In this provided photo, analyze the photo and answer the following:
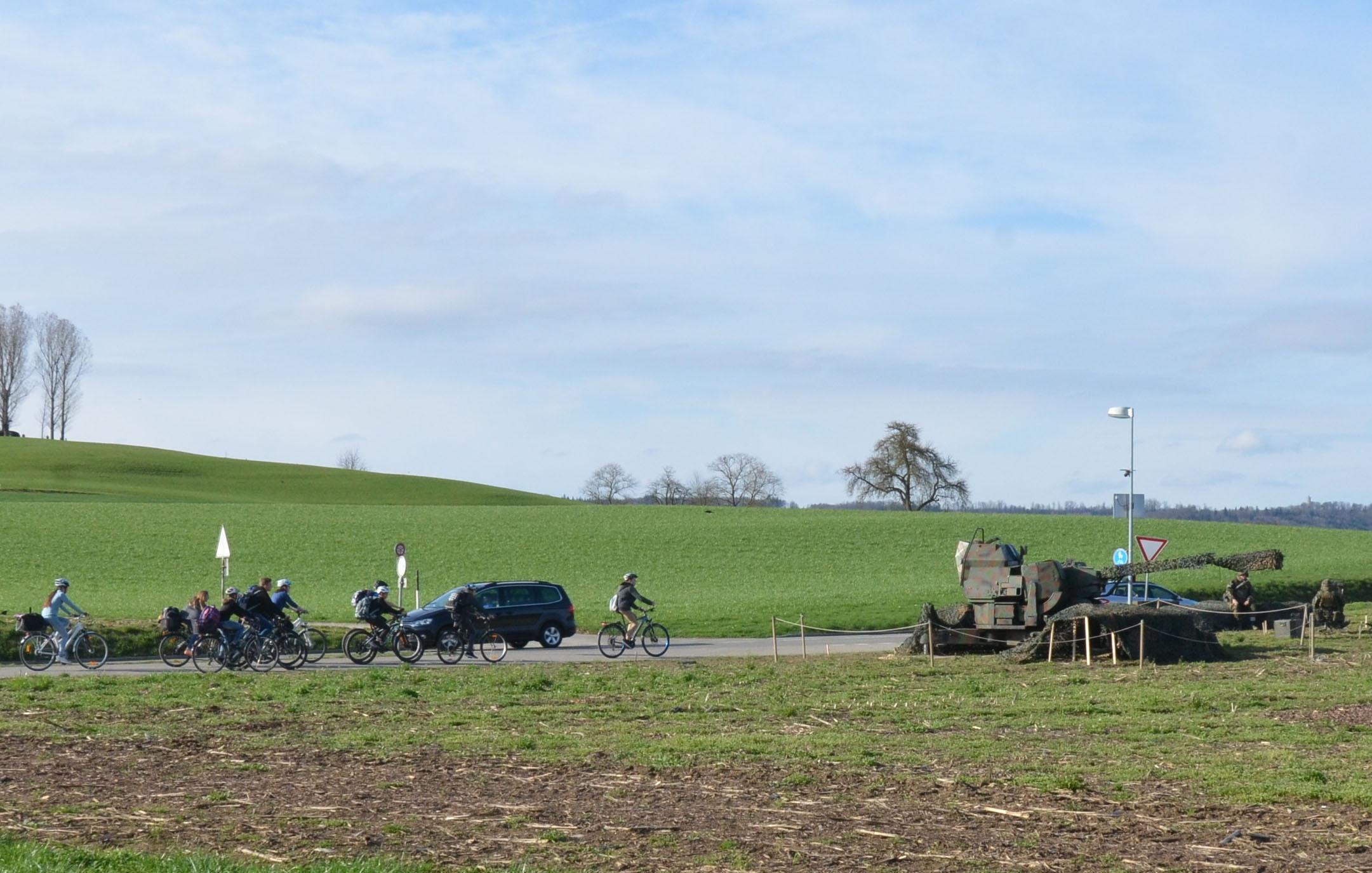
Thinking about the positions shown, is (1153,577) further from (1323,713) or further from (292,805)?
(292,805)

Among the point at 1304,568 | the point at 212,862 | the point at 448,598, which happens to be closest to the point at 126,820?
the point at 212,862

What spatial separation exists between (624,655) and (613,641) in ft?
1.28

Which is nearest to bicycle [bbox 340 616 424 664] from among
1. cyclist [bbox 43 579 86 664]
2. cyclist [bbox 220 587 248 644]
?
cyclist [bbox 220 587 248 644]

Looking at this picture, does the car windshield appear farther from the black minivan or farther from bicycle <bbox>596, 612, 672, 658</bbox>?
bicycle <bbox>596, 612, 672, 658</bbox>

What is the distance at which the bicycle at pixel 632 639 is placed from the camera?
25.9 m

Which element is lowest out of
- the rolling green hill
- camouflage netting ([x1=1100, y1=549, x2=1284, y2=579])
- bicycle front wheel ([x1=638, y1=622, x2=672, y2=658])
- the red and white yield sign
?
bicycle front wheel ([x1=638, y1=622, x2=672, y2=658])

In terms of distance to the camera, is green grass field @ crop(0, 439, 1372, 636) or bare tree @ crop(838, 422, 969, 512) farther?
bare tree @ crop(838, 422, 969, 512)

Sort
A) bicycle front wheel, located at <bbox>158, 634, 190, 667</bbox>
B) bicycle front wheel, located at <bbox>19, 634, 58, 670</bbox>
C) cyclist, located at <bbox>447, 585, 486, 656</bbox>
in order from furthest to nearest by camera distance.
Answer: cyclist, located at <bbox>447, 585, 486, 656</bbox> < bicycle front wheel, located at <bbox>158, 634, 190, 667</bbox> < bicycle front wheel, located at <bbox>19, 634, 58, 670</bbox>

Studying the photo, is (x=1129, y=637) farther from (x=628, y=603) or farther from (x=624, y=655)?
(x=624, y=655)

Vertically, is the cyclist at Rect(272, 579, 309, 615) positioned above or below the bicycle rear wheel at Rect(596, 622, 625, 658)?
above

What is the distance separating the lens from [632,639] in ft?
84.7

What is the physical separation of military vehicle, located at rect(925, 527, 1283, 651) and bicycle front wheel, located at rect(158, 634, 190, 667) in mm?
12541

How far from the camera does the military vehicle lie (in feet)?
82.5

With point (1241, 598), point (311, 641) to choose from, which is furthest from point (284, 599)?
point (1241, 598)
